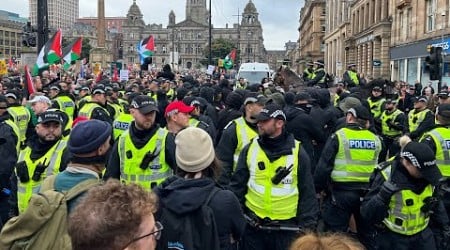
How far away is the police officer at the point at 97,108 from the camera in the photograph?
9945 mm

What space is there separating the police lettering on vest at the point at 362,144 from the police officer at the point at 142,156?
2184 millimetres

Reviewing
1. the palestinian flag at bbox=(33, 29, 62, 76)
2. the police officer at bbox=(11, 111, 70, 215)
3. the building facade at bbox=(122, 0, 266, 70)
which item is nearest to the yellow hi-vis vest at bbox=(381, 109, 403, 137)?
the police officer at bbox=(11, 111, 70, 215)

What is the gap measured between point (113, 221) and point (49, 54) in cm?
1727

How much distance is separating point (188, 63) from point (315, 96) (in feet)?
544

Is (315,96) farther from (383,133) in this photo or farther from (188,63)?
(188,63)

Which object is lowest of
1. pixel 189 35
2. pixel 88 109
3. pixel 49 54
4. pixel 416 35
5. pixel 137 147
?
pixel 137 147

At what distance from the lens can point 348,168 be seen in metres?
6.48

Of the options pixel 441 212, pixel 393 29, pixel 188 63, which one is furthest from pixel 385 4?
pixel 188 63

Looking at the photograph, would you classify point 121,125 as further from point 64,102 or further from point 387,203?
point 387,203

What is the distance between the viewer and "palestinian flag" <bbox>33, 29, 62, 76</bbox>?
58.9 feet

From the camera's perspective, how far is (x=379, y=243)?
17.9 ft

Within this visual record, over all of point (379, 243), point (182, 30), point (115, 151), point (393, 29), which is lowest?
point (379, 243)

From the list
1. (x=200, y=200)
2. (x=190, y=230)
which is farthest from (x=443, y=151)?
(x=190, y=230)

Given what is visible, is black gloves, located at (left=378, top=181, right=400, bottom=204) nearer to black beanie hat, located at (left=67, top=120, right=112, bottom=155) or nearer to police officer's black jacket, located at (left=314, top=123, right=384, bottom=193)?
police officer's black jacket, located at (left=314, top=123, right=384, bottom=193)
